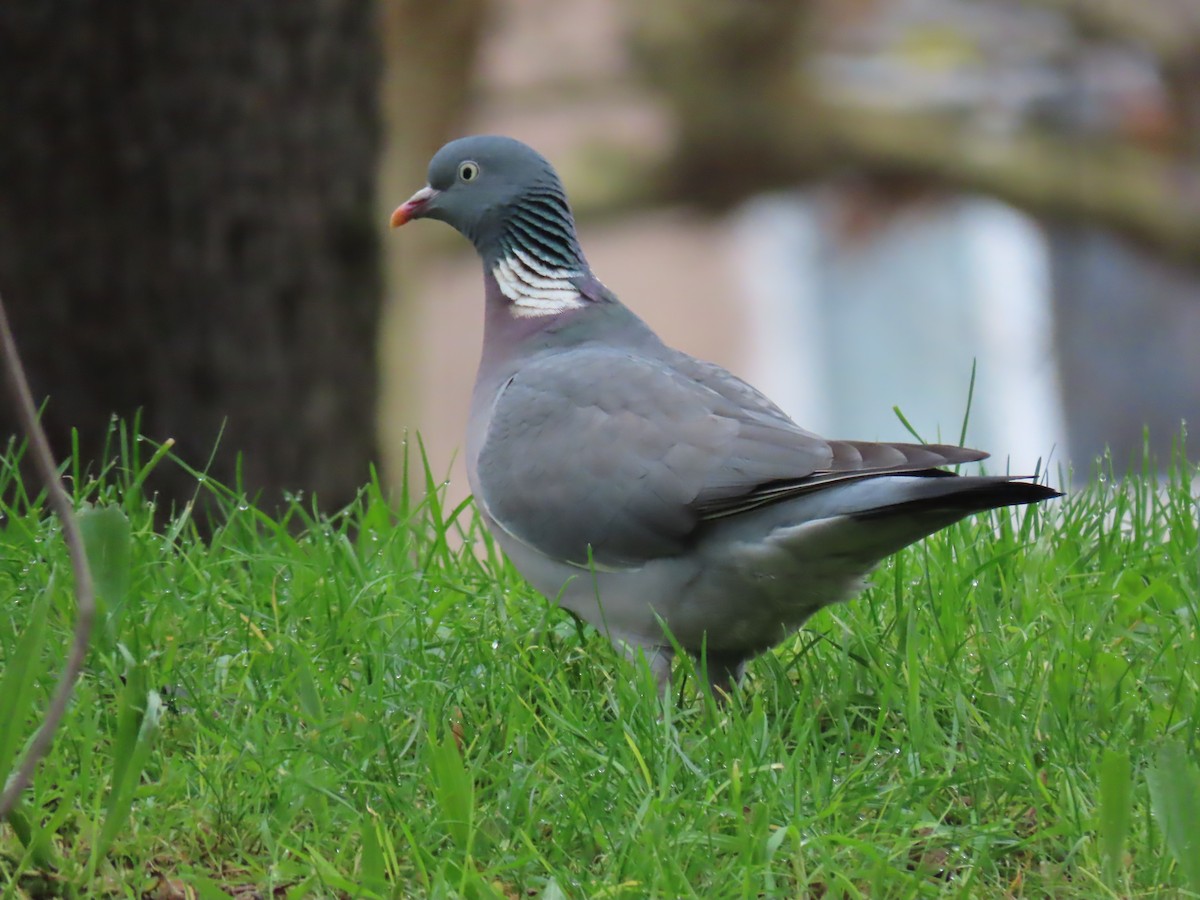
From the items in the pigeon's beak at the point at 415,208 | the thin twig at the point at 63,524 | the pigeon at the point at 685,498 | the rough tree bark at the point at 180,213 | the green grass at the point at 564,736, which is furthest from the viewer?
the rough tree bark at the point at 180,213

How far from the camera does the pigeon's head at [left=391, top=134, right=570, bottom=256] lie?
162 inches

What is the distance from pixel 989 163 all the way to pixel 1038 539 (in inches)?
254

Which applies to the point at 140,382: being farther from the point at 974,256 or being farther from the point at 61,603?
the point at 974,256

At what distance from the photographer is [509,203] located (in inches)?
162

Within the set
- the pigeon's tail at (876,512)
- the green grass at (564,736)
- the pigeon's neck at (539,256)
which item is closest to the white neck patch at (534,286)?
the pigeon's neck at (539,256)

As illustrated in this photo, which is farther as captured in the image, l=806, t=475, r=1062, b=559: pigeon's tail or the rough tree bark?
the rough tree bark

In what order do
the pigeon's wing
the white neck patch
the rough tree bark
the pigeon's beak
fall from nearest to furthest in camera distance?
the pigeon's wing → the white neck patch → the pigeon's beak → the rough tree bark

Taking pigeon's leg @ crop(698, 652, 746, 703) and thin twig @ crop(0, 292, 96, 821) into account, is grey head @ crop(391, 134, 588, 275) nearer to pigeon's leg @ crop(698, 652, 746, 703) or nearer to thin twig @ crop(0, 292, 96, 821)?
pigeon's leg @ crop(698, 652, 746, 703)

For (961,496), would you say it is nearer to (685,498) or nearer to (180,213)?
(685,498)

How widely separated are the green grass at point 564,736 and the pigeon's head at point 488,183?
837 millimetres

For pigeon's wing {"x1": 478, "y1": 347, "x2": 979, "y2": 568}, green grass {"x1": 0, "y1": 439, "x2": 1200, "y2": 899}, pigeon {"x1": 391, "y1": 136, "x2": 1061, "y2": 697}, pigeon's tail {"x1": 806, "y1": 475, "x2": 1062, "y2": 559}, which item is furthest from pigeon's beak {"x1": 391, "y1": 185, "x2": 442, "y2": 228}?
pigeon's tail {"x1": 806, "y1": 475, "x2": 1062, "y2": 559}

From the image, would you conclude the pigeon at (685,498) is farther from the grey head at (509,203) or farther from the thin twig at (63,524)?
the thin twig at (63,524)

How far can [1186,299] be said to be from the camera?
1057 cm

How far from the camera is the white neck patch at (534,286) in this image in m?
4.04
